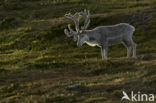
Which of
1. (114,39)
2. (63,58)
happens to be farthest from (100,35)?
(63,58)

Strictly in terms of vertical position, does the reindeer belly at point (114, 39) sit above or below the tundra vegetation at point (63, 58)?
above

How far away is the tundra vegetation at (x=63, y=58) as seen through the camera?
48.2 feet

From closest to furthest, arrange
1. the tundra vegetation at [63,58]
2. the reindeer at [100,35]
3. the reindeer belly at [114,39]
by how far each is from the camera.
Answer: the tundra vegetation at [63,58] < the reindeer at [100,35] < the reindeer belly at [114,39]

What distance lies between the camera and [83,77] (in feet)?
60.1

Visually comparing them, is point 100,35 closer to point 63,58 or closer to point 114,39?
point 114,39

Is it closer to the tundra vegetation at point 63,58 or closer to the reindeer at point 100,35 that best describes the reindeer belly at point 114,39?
the reindeer at point 100,35

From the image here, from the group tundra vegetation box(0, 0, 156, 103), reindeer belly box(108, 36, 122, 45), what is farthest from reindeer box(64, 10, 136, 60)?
tundra vegetation box(0, 0, 156, 103)

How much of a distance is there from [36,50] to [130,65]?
48.7 feet

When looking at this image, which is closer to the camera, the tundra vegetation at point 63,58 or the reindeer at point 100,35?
the tundra vegetation at point 63,58

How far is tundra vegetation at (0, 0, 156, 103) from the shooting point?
14.7 m

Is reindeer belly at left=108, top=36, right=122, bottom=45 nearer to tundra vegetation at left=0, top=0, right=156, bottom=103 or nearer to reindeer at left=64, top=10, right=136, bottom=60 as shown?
reindeer at left=64, top=10, right=136, bottom=60

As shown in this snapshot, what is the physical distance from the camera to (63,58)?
2748cm

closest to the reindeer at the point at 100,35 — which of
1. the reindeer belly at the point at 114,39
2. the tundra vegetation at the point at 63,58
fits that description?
the reindeer belly at the point at 114,39

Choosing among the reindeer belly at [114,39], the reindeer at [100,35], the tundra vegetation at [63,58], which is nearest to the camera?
the tundra vegetation at [63,58]
